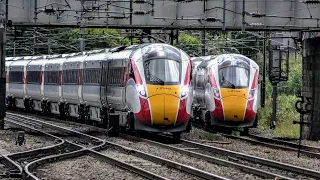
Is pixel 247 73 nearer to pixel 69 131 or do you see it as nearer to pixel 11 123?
pixel 69 131

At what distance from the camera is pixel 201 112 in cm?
2939

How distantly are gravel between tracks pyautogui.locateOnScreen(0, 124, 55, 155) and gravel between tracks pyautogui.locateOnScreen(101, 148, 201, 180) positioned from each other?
8.37 ft

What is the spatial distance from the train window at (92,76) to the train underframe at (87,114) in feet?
3.70

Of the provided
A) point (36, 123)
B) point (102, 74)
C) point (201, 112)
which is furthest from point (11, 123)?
point (201, 112)

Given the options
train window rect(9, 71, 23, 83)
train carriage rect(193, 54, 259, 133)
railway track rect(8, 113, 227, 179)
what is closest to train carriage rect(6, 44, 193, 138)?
railway track rect(8, 113, 227, 179)

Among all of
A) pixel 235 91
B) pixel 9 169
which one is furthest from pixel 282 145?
pixel 9 169

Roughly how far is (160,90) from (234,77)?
5577mm

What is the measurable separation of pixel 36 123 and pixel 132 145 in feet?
36.5

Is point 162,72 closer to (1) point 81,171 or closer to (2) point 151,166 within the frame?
(2) point 151,166

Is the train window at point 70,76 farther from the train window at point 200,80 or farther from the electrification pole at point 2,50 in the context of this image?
the train window at point 200,80

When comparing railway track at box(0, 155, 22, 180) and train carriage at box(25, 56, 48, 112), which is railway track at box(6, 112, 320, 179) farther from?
train carriage at box(25, 56, 48, 112)

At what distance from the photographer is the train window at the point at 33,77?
129 feet

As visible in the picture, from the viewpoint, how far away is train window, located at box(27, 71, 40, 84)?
39250 millimetres

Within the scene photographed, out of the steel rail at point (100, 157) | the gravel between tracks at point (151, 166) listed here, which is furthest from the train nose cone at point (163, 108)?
the steel rail at point (100, 157)
